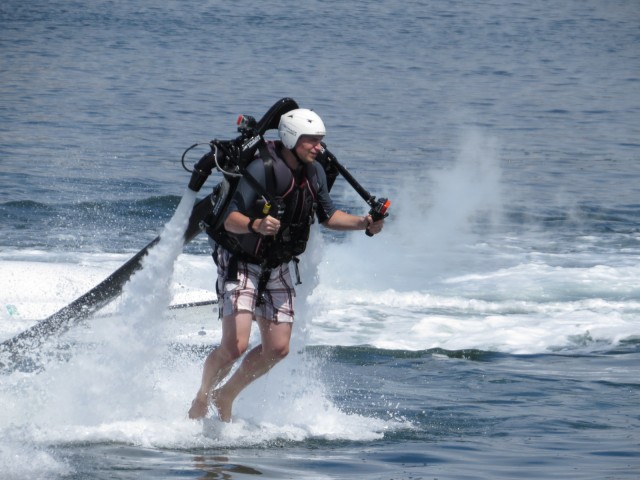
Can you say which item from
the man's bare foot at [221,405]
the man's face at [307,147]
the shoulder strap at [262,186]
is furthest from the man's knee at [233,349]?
the man's face at [307,147]

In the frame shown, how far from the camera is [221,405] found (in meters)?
7.39

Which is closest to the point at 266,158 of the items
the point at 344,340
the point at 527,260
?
the point at 344,340

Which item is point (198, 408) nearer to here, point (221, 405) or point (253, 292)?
point (221, 405)

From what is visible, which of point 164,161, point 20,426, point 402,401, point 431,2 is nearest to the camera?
point 20,426

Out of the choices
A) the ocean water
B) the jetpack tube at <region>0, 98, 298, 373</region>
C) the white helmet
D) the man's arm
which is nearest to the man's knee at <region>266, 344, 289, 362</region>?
the ocean water

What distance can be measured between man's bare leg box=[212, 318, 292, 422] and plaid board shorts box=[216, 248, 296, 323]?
6 cm

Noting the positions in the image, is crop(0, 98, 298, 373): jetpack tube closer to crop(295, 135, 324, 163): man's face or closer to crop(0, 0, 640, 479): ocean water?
crop(0, 0, 640, 479): ocean water

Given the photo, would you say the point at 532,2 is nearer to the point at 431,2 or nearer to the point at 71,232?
the point at 431,2

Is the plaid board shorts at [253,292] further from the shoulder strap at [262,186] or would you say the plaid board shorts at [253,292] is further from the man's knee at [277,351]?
the shoulder strap at [262,186]

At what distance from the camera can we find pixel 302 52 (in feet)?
138

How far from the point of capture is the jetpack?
6.89m

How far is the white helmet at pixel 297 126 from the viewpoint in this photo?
6.80 m

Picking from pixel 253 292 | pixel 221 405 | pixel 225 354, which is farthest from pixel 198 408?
pixel 253 292

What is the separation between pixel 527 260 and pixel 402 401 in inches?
287
